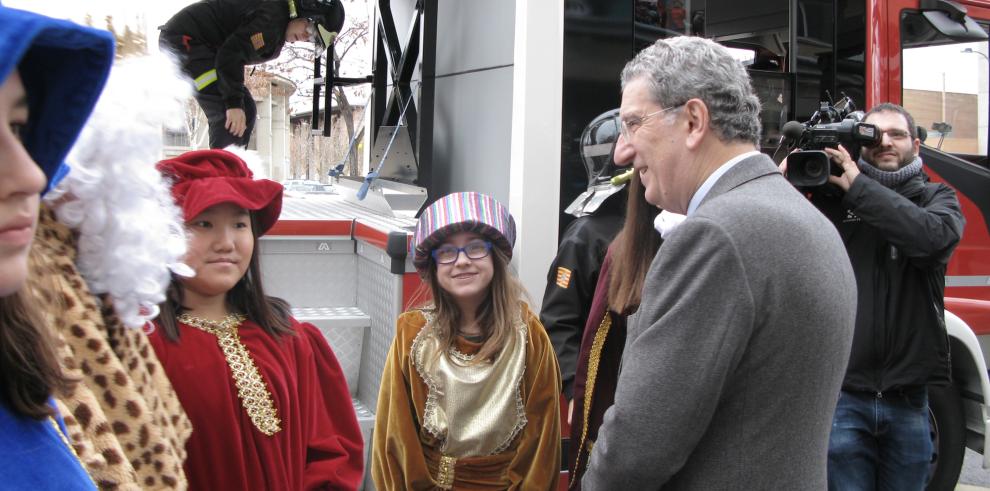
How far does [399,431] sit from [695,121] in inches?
51.6

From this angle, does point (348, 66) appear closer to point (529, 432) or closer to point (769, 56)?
point (769, 56)

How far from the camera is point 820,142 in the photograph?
2.94 meters

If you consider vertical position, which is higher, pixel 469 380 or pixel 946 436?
pixel 469 380

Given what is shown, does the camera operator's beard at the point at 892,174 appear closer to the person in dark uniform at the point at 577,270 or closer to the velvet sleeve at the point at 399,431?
the person in dark uniform at the point at 577,270

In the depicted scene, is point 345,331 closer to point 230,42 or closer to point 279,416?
point 279,416

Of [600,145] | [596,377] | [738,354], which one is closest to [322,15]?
[600,145]

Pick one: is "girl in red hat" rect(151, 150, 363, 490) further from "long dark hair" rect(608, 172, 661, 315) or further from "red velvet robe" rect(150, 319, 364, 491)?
"long dark hair" rect(608, 172, 661, 315)

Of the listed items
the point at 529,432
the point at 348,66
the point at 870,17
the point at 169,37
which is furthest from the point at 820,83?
the point at 348,66

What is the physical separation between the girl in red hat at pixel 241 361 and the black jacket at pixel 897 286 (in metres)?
1.84

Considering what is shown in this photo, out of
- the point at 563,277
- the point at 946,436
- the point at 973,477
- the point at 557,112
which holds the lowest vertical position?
the point at 973,477

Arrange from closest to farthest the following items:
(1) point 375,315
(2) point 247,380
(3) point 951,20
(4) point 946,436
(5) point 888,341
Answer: (2) point 247,380
(5) point 888,341
(1) point 375,315
(4) point 946,436
(3) point 951,20

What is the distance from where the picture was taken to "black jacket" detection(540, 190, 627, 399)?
2680mm

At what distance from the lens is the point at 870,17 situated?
4.21 m

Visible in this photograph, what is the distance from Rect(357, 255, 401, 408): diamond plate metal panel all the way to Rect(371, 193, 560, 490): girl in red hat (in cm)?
49
